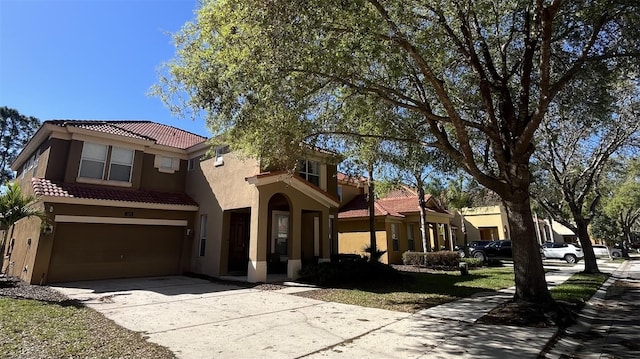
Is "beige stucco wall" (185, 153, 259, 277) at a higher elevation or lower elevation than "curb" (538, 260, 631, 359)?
higher

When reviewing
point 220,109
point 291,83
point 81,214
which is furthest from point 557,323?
point 81,214

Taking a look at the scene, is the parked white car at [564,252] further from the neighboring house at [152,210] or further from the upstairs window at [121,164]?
the upstairs window at [121,164]

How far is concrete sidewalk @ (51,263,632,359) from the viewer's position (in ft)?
17.6

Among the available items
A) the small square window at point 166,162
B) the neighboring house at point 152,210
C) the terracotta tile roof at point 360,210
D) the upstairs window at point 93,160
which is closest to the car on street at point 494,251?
the terracotta tile roof at point 360,210

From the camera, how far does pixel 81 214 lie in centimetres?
1333

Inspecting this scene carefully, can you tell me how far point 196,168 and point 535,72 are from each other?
1453 centimetres

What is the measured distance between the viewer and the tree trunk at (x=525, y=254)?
7859mm

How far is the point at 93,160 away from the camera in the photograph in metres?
14.8

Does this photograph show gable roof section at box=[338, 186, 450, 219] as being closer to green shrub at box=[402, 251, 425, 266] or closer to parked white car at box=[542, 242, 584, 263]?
green shrub at box=[402, 251, 425, 266]

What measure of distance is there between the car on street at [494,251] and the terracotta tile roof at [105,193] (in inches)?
867

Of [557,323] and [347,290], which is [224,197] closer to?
[347,290]

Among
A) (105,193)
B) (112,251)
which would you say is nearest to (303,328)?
(112,251)

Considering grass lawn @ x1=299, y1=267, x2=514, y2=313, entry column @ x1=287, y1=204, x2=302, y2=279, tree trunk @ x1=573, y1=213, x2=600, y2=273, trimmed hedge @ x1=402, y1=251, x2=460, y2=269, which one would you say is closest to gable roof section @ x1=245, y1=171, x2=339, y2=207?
entry column @ x1=287, y1=204, x2=302, y2=279

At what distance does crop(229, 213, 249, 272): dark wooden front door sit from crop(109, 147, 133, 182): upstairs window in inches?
198
